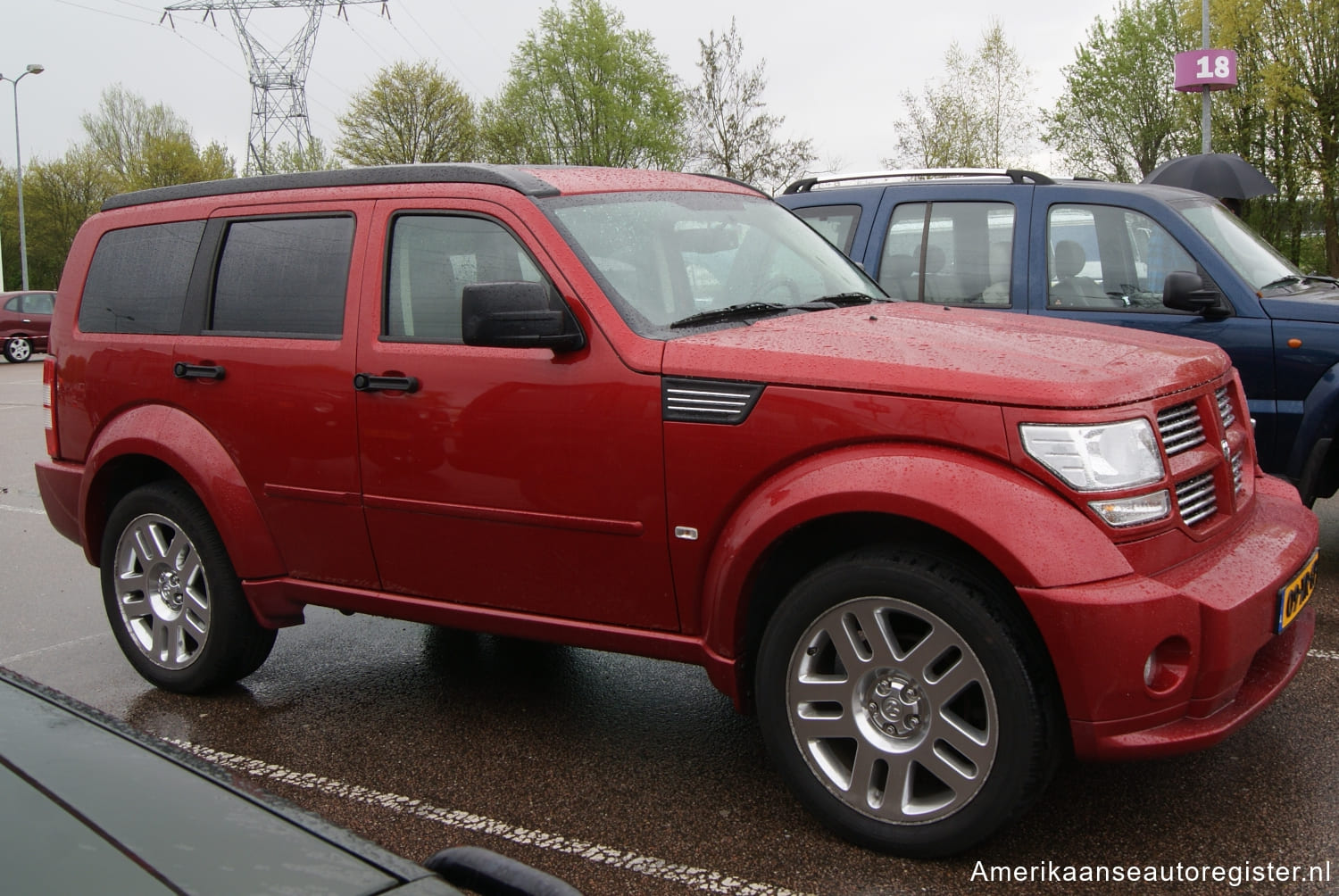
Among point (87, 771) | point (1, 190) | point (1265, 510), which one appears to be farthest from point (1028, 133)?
point (1, 190)

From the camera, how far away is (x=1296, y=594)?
3.40 meters

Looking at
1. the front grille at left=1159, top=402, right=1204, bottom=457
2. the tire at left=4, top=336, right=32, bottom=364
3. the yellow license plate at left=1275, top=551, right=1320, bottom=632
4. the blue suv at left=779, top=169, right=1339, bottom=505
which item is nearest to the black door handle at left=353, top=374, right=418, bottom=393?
the front grille at left=1159, top=402, right=1204, bottom=457

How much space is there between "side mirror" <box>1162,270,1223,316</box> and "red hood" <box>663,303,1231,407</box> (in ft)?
6.73

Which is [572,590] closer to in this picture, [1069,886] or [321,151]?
[1069,886]

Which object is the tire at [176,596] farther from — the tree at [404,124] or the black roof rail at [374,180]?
the tree at [404,124]

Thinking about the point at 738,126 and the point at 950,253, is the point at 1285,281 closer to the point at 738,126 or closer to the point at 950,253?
the point at 950,253

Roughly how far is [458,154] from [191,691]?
4798 centimetres

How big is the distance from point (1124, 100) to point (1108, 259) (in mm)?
39976

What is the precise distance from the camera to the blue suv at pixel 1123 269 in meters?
5.85

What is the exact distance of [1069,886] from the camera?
3102 mm

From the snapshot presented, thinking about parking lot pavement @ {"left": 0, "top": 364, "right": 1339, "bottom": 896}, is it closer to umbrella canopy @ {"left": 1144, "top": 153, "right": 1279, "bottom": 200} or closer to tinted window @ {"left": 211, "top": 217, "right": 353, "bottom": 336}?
tinted window @ {"left": 211, "top": 217, "right": 353, "bottom": 336}

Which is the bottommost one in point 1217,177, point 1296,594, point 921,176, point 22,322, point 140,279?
point 1296,594

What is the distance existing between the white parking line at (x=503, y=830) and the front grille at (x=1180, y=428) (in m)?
1.53

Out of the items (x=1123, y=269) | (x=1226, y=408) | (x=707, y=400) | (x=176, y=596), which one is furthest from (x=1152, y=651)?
(x=1123, y=269)
